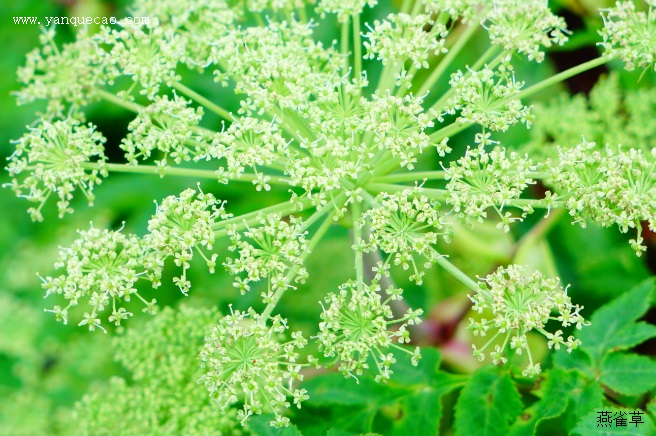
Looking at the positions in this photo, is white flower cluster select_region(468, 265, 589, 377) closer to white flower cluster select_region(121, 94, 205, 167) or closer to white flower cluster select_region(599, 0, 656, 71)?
white flower cluster select_region(599, 0, 656, 71)

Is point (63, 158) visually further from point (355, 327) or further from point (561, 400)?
point (561, 400)

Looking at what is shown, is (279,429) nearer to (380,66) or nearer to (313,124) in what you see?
(313,124)

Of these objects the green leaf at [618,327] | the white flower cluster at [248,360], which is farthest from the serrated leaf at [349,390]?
the green leaf at [618,327]

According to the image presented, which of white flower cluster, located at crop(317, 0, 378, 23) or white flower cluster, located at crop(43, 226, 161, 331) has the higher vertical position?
white flower cluster, located at crop(317, 0, 378, 23)

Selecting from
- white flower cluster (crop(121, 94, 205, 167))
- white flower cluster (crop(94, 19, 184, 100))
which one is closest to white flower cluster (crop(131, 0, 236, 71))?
white flower cluster (crop(94, 19, 184, 100))

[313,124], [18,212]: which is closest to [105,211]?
[18,212]

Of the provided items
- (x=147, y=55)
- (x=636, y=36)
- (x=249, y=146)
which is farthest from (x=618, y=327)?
(x=147, y=55)

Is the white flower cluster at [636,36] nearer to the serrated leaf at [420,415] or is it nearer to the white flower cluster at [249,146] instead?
the white flower cluster at [249,146]
